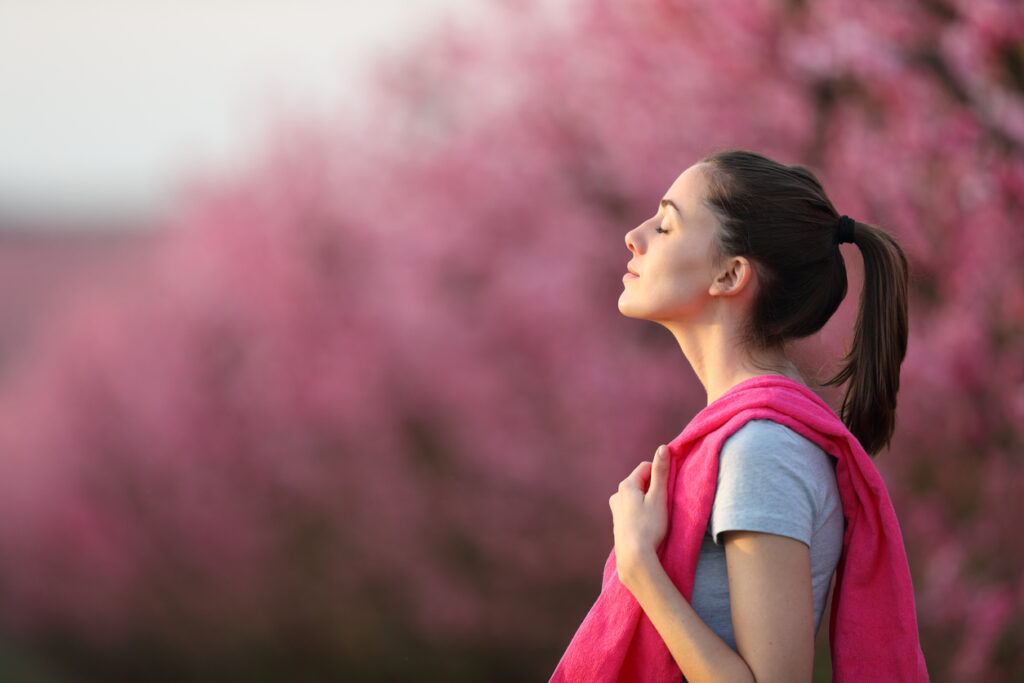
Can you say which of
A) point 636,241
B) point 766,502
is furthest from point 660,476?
point 636,241

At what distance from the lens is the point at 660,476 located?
110 cm

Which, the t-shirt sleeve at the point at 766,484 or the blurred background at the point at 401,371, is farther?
the blurred background at the point at 401,371

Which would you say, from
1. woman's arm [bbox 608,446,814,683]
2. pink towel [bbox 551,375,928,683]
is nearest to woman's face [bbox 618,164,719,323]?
pink towel [bbox 551,375,928,683]

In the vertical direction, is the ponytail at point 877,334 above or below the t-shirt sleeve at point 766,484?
above

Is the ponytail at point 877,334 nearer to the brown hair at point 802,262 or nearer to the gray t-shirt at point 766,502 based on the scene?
the brown hair at point 802,262

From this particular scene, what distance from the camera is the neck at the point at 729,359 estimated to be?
1.16 metres

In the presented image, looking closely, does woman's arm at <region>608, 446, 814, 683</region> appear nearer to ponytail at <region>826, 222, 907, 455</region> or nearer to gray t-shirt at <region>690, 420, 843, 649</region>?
gray t-shirt at <region>690, 420, 843, 649</region>

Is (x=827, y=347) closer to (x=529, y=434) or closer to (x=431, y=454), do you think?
(x=529, y=434)

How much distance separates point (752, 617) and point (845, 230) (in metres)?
0.44

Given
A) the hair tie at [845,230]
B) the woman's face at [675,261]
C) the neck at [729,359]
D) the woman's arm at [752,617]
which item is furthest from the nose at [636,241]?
the woman's arm at [752,617]

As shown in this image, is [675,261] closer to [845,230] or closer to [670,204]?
[670,204]

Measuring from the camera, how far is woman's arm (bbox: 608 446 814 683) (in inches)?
39.0

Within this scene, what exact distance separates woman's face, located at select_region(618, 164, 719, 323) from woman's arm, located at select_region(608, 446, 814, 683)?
26 cm

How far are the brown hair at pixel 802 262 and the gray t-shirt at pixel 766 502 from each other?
0.48 ft
